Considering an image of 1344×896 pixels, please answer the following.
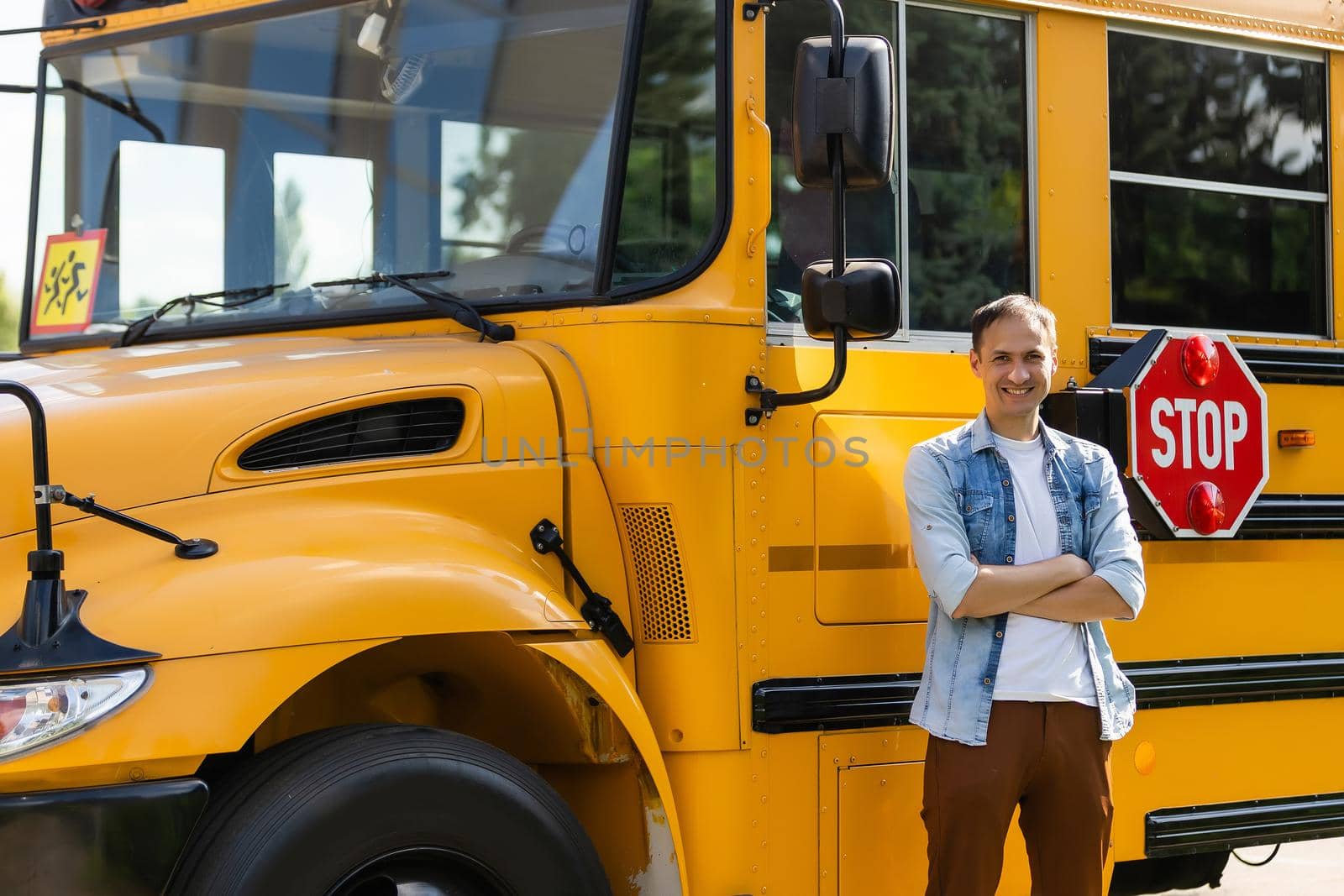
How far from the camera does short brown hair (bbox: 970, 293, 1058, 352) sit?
2893 millimetres

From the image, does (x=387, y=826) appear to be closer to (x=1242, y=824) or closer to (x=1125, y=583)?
(x=1125, y=583)

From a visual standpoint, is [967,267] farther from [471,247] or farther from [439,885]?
[439,885]

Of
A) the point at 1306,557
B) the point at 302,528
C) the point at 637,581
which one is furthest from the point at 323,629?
the point at 1306,557

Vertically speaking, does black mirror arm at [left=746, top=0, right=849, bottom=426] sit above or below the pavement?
above

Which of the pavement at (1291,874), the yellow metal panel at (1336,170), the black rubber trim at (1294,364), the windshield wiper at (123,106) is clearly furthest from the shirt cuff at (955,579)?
the pavement at (1291,874)

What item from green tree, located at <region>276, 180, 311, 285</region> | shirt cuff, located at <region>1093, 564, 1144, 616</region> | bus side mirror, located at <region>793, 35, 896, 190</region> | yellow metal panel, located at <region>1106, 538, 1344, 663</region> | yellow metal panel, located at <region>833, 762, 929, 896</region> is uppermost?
bus side mirror, located at <region>793, 35, 896, 190</region>

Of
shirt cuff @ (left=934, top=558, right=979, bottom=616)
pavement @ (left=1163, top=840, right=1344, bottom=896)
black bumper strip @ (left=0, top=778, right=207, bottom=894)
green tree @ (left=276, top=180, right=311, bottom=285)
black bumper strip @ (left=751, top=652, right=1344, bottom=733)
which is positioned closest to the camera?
black bumper strip @ (left=0, top=778, right=207, bottom=894)

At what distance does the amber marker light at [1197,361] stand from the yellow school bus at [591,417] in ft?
0.23

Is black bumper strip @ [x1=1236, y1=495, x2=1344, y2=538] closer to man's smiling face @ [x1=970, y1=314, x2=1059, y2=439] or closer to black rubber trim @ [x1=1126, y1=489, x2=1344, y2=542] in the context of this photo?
black rubber trim @ [x1=1126, y1=489, x2=1344, y2=542]

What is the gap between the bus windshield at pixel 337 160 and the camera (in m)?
2.86

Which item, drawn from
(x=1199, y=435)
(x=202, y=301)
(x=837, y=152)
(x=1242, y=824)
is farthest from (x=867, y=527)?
(x=202, y=301)

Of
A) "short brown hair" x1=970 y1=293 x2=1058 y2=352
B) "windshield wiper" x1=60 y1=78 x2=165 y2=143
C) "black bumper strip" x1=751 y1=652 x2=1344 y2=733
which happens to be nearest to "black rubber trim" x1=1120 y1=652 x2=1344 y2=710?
"black bumper strip" x1=751 y1=652 x2=1344 y2=733

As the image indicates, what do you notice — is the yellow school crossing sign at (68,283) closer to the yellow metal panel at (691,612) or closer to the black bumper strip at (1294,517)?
the yellow metal panel at (691,612)

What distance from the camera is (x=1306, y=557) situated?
354cm
